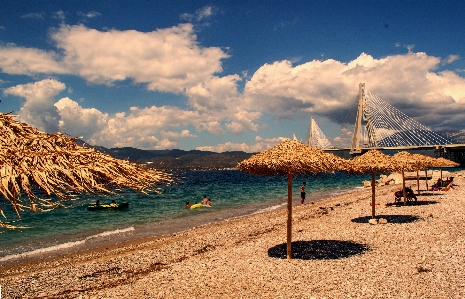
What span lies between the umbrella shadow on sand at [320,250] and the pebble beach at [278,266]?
0.09 feet

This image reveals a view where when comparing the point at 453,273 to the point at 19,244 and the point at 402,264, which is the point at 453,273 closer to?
the point at 402,264

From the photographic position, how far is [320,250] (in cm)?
970

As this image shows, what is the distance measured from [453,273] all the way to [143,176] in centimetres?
695

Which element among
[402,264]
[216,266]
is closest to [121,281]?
[216,266]

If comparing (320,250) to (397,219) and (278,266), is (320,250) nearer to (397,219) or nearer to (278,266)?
(278,266)

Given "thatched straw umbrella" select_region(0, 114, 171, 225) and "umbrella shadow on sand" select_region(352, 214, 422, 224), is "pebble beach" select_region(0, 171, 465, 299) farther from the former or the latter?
"thatched straw umbrella" select_region(0, 114, 171, 225)

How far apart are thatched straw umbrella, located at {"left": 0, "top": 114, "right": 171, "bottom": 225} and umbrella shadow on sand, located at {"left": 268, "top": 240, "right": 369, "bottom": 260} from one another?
6.56 m

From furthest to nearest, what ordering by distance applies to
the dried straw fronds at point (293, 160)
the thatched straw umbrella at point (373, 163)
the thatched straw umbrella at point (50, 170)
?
the thatched straw umbrella at point (373, 163), the dried straw fronds at point (293, 160), the thatched straw umbrella at point (50, 170)

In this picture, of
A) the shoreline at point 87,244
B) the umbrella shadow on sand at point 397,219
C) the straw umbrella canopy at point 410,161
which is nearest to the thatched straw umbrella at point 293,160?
the umbrella shadow on sand at point 397,219

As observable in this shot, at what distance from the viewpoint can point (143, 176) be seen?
3.97 meters

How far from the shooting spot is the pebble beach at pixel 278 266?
268 inches

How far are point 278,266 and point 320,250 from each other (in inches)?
76.2

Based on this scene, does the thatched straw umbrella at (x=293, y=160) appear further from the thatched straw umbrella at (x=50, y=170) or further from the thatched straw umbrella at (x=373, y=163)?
the thatched straw umbrella at (x=50, y=170)

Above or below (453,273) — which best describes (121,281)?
below
